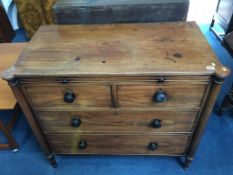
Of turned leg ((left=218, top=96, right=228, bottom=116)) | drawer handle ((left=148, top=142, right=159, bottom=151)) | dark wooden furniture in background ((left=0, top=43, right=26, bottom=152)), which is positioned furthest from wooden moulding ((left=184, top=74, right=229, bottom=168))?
dark wooden furniture in background ((left=0, top=43, right=26, bottom=152))

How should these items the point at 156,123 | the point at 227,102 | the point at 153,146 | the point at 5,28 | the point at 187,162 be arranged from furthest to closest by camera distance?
1. the point at 5,28
2. the point at 227,102
3. the point at 187,162
4. the point at 153,146
5. the point at 156,123

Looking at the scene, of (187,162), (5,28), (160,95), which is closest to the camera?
(160,95)

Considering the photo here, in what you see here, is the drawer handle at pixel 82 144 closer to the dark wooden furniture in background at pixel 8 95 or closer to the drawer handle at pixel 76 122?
the drawer handle at pixel 76 122

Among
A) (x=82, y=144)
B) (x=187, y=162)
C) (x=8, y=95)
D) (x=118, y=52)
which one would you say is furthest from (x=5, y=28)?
(x=187, y=162)

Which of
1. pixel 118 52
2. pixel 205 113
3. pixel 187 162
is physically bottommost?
pixel 187 162

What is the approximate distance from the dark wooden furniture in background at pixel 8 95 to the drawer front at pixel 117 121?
1.10 feet

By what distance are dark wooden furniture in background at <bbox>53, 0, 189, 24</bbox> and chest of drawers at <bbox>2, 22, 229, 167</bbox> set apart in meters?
0.10

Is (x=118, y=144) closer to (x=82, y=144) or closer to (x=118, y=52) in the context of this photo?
(x=82, y=144)

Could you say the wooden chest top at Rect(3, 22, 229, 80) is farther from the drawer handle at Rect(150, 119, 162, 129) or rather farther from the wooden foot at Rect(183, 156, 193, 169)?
the wooden foot at Rect(183, 156, 193, 169)

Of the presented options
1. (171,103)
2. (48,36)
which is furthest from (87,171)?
(48,36)

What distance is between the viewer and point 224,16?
7.68ft

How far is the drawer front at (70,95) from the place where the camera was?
92cm

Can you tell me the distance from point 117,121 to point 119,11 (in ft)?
2.01

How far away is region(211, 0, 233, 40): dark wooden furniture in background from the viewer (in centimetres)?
221
